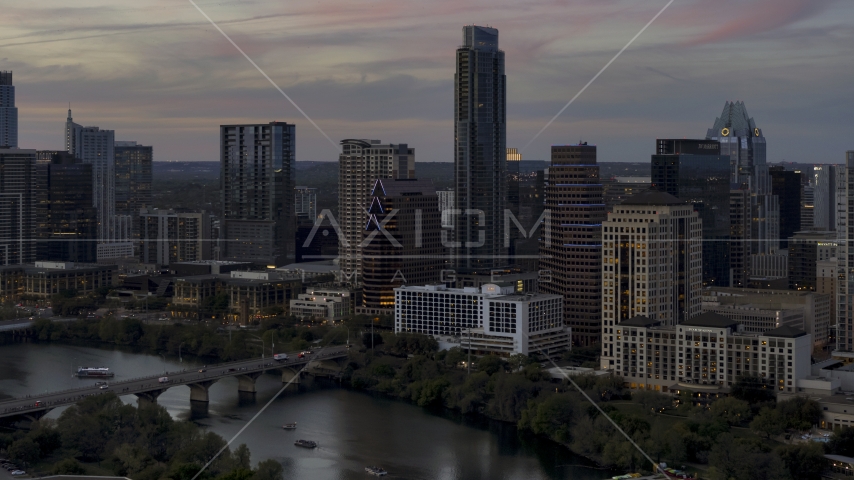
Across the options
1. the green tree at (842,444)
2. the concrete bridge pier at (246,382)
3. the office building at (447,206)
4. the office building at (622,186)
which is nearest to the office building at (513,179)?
the office building at (447,206)

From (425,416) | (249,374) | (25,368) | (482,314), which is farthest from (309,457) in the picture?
(25,368)

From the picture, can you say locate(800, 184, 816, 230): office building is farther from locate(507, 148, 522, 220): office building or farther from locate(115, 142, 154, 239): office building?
locate(115, 142, 154, 239): office building

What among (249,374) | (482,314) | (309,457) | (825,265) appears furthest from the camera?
(825,265)

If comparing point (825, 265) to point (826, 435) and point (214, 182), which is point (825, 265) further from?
point (214, 182)

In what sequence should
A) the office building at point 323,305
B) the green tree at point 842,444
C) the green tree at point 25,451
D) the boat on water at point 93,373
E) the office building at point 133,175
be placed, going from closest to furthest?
the green tree at point 25,451, the green tree at point 842,444, the boat on water at point 93,373, the office building at point 323,305, the office building at point 133,175

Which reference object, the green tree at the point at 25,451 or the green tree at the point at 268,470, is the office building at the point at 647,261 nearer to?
the green tree at the point at 268,470

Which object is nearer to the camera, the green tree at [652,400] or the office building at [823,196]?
the green tree at [652,400]

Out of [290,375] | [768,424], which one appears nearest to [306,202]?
[290,375]
